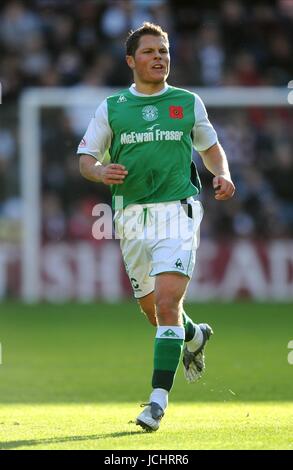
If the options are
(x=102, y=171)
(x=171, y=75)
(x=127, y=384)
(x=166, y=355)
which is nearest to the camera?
(x=166, y=355)

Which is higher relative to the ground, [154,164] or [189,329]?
[154,164]

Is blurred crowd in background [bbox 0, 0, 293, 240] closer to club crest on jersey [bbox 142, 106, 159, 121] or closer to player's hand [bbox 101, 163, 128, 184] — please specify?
club crest on jersey [bbox 142, 106, 159, 121]

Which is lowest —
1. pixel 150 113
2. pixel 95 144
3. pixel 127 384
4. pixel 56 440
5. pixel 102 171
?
pixel 127 384

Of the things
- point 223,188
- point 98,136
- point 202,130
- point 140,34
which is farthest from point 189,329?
point 140,34

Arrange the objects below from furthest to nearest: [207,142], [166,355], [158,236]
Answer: [207,142] < [158,236] < [166,355]

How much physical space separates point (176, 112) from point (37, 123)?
13.0m

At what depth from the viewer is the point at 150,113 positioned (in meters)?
7.57

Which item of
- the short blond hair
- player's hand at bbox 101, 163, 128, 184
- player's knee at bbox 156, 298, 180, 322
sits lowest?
player's knee at bbox 156, 298, 180, 322

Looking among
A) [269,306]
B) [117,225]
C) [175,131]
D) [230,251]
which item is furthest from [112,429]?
[230,251]

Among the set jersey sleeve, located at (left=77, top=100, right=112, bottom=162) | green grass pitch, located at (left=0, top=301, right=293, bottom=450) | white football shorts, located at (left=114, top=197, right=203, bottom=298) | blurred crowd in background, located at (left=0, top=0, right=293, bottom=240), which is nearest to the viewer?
green grass pitch, located at (left=0, top=301, right=293, bottom=450)

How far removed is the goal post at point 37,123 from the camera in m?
19.0

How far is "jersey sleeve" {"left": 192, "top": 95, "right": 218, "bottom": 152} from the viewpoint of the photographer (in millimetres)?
7691

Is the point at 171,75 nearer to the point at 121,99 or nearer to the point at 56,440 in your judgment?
the point at 121,99

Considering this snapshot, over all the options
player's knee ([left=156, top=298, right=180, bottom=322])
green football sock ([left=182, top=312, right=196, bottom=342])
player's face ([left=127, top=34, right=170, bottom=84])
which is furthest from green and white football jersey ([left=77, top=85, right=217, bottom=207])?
green football sock ([left=182, top=312, right=196, bottom=342])
